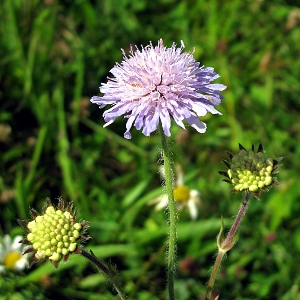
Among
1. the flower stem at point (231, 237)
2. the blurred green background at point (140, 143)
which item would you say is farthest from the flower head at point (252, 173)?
the blurred green background at point (140, 143)

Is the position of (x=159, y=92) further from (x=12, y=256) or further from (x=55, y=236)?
(x=12, y=256)

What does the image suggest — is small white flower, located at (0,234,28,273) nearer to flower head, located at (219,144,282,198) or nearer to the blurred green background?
the blurred green background

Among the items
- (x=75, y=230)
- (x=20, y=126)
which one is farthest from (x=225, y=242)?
(x=20, y=126)

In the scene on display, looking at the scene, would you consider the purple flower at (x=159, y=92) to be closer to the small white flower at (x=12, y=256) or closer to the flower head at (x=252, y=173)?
the flower head at (x=252, y=173)

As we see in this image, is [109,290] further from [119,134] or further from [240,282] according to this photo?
[119,134]

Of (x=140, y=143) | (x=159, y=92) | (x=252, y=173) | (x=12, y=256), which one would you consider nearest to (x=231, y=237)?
(x=252, y=173)

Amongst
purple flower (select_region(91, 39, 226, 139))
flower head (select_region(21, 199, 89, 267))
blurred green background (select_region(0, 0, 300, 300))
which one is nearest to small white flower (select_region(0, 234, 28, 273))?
blurred green background (select_region(0, 0, 300, 300))
